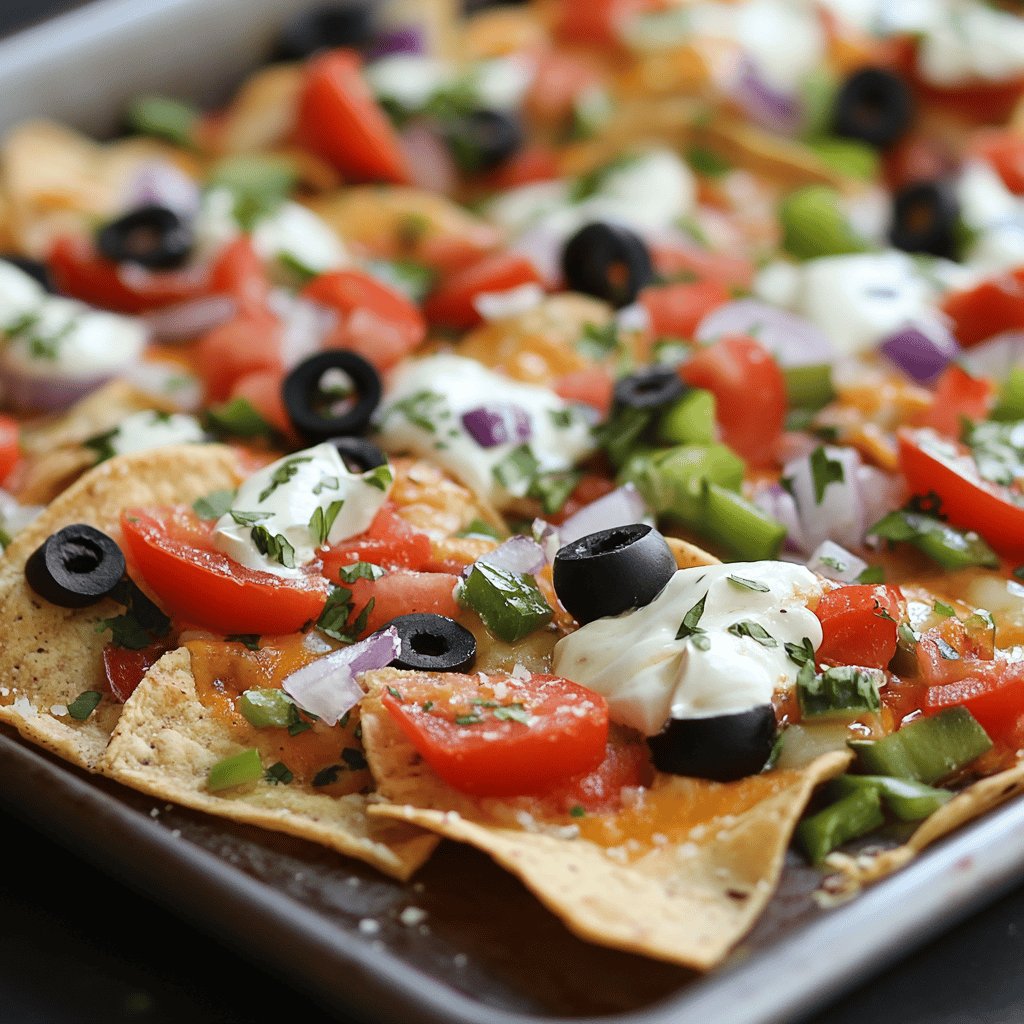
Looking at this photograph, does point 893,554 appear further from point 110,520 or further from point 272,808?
point 110,520

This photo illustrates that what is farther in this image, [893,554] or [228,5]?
[228,5]

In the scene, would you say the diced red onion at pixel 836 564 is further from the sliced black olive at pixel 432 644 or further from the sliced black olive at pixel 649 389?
the sliced black olive at pixel 432 644

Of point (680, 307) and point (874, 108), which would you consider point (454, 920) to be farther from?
point (874, 108)

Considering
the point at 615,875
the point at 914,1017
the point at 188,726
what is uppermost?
the point at 188,726

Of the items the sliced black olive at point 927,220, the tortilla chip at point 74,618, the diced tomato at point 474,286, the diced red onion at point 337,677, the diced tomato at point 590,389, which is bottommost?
the sliced black olive at point 927,220

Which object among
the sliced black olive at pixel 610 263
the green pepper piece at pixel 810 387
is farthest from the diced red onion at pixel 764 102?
the green pepper piece at pixel 810 387

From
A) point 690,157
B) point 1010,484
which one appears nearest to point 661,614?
point 1010,484
